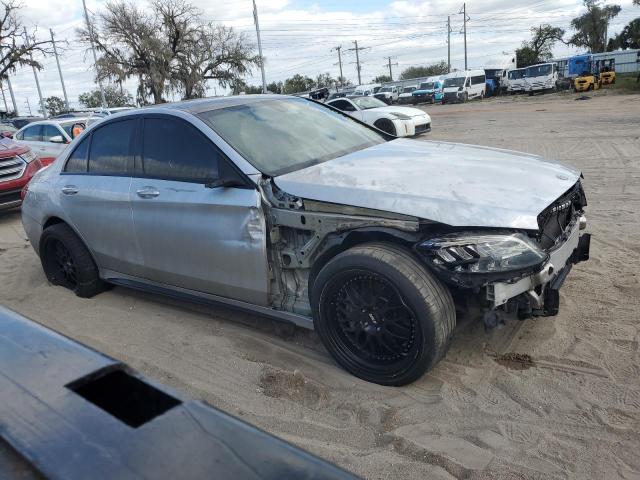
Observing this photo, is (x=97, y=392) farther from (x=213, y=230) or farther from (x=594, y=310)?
(x=594, y=310)

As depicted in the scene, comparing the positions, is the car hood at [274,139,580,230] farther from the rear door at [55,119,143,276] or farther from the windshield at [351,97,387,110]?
the windshield at [351,97,387,110]

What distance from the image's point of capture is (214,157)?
375cm

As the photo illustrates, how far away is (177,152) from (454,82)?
147 ft

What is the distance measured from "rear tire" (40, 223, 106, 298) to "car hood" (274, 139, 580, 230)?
236 centimetres

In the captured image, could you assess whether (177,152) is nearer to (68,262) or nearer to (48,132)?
(68,262)

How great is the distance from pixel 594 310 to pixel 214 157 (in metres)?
2.94

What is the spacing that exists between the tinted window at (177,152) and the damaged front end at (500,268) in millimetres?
1668

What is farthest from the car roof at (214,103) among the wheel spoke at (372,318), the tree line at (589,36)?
the tree line at (589,36)

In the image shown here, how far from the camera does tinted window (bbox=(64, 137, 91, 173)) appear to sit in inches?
190

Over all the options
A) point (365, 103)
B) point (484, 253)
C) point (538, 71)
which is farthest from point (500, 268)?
point (538, 71)

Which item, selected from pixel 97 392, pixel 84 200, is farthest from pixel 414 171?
pixel 84 200

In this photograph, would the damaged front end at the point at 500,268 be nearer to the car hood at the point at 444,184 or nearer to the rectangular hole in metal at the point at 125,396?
the car hood at the point at 444,184

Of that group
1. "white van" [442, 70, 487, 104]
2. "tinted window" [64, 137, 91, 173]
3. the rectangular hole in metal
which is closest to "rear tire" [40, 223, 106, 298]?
"tinted window" [64, 137, 91, 173]

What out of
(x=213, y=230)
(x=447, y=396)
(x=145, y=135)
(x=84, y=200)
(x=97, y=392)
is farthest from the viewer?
(x=84, y=200)
